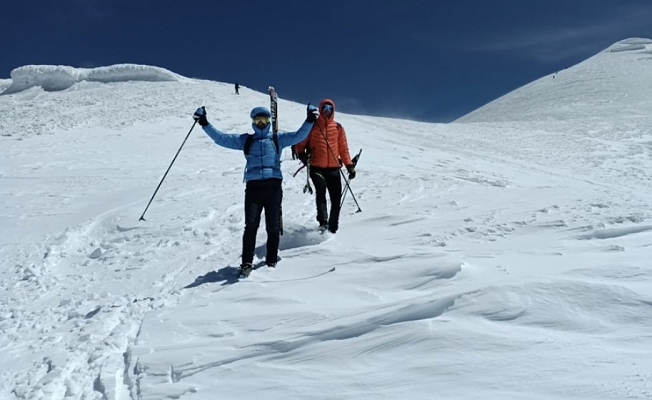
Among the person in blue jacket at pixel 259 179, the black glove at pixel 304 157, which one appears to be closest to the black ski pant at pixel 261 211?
the person in blue jacket at pixel 259 179

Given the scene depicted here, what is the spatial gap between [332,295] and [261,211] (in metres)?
1.57

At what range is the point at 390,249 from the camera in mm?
6102

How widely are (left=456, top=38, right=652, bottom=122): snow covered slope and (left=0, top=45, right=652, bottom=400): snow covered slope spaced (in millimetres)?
32427

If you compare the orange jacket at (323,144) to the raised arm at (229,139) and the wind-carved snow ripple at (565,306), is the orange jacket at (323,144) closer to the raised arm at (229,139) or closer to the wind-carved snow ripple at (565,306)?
the raised arm at (229,139)

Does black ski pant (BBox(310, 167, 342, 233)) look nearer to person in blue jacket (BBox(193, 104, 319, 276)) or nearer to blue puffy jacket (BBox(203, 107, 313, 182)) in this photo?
person in blue jacket (BBox(193, 104, 319, 276))

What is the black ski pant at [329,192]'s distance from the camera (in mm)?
7485

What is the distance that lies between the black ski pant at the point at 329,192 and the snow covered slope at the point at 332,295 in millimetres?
294

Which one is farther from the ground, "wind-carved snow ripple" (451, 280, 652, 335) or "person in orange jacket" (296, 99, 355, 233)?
"person in orange jacket" (296, 99, 355, 233)

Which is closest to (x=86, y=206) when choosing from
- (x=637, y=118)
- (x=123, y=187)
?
(x=123, y=187)

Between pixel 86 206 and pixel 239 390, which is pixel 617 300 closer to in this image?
pixel 239 390

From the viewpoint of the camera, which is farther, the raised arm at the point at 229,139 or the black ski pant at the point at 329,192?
the black ski pant at the point at 329,192

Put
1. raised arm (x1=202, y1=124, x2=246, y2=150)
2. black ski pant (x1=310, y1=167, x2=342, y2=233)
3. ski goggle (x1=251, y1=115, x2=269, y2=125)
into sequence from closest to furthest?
ski goggle (x1=251, y1=115, x2=269, y2=125) < raised arm (x1=202, y1=124, x2=246, y2=150) < black ski pant (x1=310, y1=167, x2=342, y2=233)

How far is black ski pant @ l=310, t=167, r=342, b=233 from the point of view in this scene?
749 centimetres

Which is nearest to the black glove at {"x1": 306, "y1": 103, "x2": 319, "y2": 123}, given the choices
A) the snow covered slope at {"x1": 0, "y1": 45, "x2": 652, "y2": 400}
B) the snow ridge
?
the snow covered slope at {"x1": 0, "y1": 45, "x2": 652, "y2": 400}
